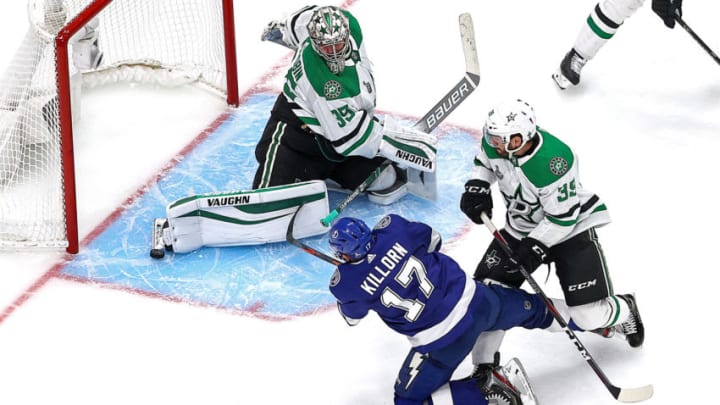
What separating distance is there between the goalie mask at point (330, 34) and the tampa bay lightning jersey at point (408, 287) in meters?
0.95

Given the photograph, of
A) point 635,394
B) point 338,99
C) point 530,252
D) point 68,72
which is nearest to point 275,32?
point 338,99

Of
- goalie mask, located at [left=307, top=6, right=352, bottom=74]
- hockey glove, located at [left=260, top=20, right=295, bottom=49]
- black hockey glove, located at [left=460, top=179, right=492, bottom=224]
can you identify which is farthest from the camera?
hockey glove, located at [left=260, top=20, right=295, bottom=49]

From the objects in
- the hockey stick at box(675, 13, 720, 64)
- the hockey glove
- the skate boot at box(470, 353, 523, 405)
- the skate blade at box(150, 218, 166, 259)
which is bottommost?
the skate blade at box(150, 218, 166, 259)

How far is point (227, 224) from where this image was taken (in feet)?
16.2

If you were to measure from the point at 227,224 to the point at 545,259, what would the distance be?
1.41m

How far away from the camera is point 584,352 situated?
13.6 ft

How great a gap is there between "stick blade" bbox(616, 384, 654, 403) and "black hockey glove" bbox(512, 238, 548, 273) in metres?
→ 0.50

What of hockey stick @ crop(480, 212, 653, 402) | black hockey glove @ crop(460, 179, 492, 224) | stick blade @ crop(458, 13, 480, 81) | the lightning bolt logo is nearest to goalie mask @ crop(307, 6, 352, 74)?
stick blade @ crop(458, 13, 480, 81)

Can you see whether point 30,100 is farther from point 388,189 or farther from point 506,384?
point 506,384

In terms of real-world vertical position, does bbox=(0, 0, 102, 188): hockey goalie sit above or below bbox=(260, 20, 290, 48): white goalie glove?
below

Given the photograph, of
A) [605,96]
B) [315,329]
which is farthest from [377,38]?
[315,329]

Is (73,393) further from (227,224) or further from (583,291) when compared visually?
(583,291)

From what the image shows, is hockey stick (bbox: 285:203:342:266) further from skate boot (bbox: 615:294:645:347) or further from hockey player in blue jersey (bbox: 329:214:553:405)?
skate boot (bbox: 615:294:645:347)

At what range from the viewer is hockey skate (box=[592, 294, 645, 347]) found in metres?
4.27
